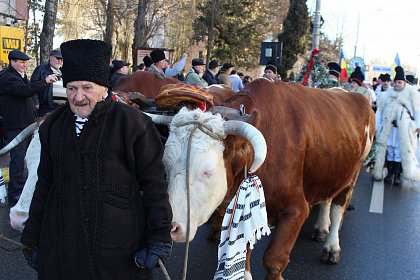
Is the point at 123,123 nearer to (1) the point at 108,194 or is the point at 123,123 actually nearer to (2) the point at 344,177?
(1) the point at 108,194

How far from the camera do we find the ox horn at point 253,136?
2662mm

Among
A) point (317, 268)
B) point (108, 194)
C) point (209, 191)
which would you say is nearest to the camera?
point (108, 194)

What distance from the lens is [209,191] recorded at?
2.84 meters

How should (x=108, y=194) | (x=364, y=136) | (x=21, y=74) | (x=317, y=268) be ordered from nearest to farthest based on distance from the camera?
(x=108, y=194) < (x=317, y=268) < (x=364, y=136) < (x=21, y=74)

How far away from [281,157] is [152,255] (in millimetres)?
1611

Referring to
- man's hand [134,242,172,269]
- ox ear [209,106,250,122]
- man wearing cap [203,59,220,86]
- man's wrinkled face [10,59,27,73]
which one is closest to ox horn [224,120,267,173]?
ox ear [209,106,250,122]

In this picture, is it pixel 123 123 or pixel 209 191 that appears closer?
pixel 123 123

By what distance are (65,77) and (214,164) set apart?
1044 mm

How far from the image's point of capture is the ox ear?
3.19 m

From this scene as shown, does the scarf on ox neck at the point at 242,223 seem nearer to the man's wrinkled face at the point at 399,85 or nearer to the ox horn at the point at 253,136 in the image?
the ox horn at the point at 253,136

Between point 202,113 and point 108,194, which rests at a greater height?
point 202,113

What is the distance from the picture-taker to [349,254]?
16.6 feet

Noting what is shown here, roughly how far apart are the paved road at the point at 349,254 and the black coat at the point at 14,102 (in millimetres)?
1244

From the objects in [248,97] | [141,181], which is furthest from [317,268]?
[141,181]
